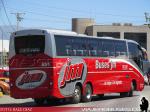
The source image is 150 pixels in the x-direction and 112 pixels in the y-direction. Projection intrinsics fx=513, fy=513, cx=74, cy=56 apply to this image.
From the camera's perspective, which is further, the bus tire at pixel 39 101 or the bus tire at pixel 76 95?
the bus tire at pixel 39 101

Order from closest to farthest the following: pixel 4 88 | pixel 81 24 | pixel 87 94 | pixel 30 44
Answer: pixel 30 44, pixel 87 94, pixel 4 88, pixel 81 24

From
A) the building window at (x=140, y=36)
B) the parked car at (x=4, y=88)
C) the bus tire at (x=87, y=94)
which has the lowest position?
the building window at (x=140, y=36)

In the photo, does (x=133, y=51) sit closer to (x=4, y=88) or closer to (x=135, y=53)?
(x=135, y=53)

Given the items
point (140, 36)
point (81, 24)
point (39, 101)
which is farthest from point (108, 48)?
point (81, 24)

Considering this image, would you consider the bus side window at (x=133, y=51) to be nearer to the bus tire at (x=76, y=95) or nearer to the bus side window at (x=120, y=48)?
the bus side window at (x=120, y=48)

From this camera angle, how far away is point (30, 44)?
23562mm

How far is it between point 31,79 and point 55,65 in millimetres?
1277

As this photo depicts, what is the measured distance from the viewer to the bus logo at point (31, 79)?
913 inches

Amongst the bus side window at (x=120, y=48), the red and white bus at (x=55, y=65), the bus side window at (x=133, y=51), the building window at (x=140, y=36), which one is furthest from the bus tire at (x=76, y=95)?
the building window at (x=140, y=36)

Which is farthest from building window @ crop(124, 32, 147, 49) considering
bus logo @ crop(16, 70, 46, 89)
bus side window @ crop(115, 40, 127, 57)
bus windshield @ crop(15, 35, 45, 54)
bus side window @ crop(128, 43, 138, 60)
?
bus logo @ crop(16, 70, 46, 89)

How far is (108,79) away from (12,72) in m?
6.79

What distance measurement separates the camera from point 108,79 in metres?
28.7

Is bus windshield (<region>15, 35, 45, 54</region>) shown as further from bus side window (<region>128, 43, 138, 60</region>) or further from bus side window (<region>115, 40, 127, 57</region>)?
bus side window (<region>128, 43, 138, 60</region>)

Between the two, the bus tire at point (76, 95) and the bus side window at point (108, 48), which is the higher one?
the bus side window at point (108, 48)
